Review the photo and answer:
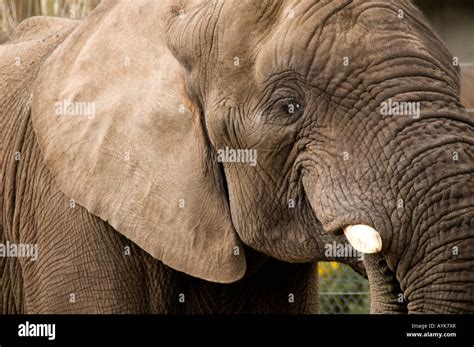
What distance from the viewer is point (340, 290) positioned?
739cm

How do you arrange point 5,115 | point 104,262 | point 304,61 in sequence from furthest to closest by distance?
Result: 1. point 5,115
2. point 104,262
3. point 304,61

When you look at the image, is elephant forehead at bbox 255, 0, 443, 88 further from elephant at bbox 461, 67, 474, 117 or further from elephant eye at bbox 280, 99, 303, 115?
elephant at bbox 461, 67, 474, 117

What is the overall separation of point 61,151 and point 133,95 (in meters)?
0.36

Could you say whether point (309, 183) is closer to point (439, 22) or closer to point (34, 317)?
point (34, 317)

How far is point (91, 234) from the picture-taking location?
12.5ft

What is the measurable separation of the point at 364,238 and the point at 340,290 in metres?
4.55

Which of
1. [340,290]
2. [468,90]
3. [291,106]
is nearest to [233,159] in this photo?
[291,106]

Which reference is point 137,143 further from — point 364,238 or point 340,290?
point 340,290

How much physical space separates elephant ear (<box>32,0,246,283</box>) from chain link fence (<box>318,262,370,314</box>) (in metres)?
3.40

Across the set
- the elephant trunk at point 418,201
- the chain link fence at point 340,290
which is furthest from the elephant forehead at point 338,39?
the chain link fence at point 340,290

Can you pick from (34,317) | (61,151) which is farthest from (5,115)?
(34,317)

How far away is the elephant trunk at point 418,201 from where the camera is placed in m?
2.78

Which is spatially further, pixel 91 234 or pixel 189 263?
pixel 91 234

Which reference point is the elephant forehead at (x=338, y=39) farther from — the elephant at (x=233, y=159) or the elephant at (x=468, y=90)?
the elephant at (x=468, y=90)
